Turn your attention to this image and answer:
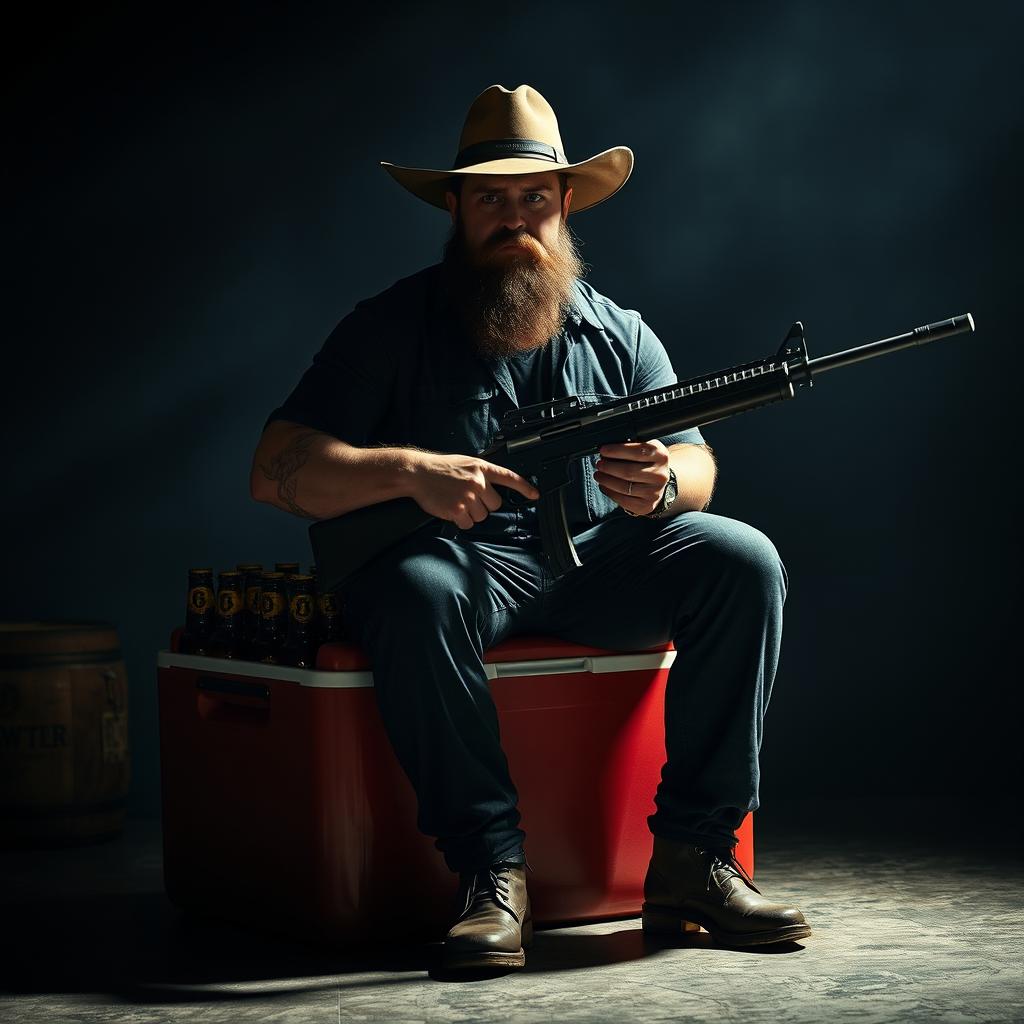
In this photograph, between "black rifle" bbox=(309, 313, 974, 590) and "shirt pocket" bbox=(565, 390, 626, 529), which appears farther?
"shirt pocket" bbox=(565, 390, 626, 529)

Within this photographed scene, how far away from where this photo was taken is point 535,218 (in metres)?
2.53

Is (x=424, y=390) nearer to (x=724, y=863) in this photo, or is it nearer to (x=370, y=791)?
(x=370, y=791)

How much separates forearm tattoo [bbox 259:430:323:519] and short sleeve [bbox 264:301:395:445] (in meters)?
0.03

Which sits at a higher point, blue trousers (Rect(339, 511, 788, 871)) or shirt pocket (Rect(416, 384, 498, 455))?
shirt pocket (Rect(416, 384, 498, 455))

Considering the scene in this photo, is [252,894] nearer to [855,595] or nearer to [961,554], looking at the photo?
[855,595]

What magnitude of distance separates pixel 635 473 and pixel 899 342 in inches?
16.6

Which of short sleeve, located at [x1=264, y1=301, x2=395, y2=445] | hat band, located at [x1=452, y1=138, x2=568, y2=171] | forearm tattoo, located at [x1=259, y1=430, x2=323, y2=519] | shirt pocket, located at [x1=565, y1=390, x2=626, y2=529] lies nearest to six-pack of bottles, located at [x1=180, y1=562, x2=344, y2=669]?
forearm tattoo, located at [x1=259, y1=430, x2=323, y2=519]

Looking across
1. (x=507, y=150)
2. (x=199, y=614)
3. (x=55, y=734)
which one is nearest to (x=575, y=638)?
(x=199, y=614)

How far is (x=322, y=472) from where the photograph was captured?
2.27m

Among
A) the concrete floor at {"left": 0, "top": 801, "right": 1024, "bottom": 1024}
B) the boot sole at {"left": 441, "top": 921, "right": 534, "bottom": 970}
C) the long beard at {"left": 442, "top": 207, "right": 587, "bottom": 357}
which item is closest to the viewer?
the concrete floor at {"left": 0, "top": 801, "right": 1024, "bottom": 1024}

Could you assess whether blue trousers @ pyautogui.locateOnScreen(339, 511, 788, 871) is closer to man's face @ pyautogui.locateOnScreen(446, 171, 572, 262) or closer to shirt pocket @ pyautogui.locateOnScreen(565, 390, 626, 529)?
shirt pocket @ pyautogui.locateOnScreen(565, 390, 626, 529)

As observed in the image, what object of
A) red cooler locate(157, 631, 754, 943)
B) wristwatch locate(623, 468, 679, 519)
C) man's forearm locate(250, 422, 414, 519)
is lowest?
red cooler locate(157, 631, 754, 943)

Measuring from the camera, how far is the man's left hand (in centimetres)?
222

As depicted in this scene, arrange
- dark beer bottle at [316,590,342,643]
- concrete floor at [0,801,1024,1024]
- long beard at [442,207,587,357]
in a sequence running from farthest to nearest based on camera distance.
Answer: long beard at [442,207,587,357], dark beer bottle at [316,590,342,643], concrete floor at [0,801,1024,1024]
